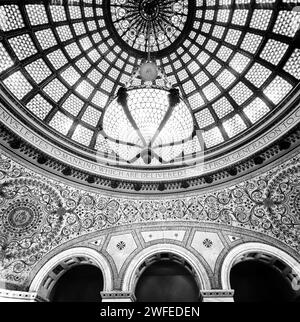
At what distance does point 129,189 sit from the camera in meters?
9.21

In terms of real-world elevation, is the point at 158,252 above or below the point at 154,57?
below

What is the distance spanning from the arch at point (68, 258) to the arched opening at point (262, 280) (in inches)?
165

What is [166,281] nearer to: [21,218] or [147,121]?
[21,218]

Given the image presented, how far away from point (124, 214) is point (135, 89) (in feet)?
17.0

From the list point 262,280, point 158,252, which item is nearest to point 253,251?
point 262,280

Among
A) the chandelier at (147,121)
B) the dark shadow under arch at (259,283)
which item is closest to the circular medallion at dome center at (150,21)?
the chandelier at (147,121)

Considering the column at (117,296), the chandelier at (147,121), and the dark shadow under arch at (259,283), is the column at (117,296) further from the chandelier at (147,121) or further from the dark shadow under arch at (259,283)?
the chandelier at (147,121)

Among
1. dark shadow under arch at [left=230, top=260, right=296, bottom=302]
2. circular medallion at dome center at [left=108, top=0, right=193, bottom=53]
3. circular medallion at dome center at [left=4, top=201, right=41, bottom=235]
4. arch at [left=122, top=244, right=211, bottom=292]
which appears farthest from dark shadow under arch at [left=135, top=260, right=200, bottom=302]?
circular medallion at dome center at [left=108, top=0, right=193, bottom=53]

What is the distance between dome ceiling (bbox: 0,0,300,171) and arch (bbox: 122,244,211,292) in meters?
3.72

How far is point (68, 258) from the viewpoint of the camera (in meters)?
8.29

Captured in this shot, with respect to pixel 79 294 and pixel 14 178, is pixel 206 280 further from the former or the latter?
pixel 14 178

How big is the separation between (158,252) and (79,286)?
3.42 meters

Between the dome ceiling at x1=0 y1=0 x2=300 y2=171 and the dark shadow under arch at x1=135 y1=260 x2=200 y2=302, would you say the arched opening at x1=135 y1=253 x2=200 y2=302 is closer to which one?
the dark shadow under arch at x1=135 y1=260 x2=200 y2=302

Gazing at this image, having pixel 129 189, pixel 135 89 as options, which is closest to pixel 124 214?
pixel 129 189
